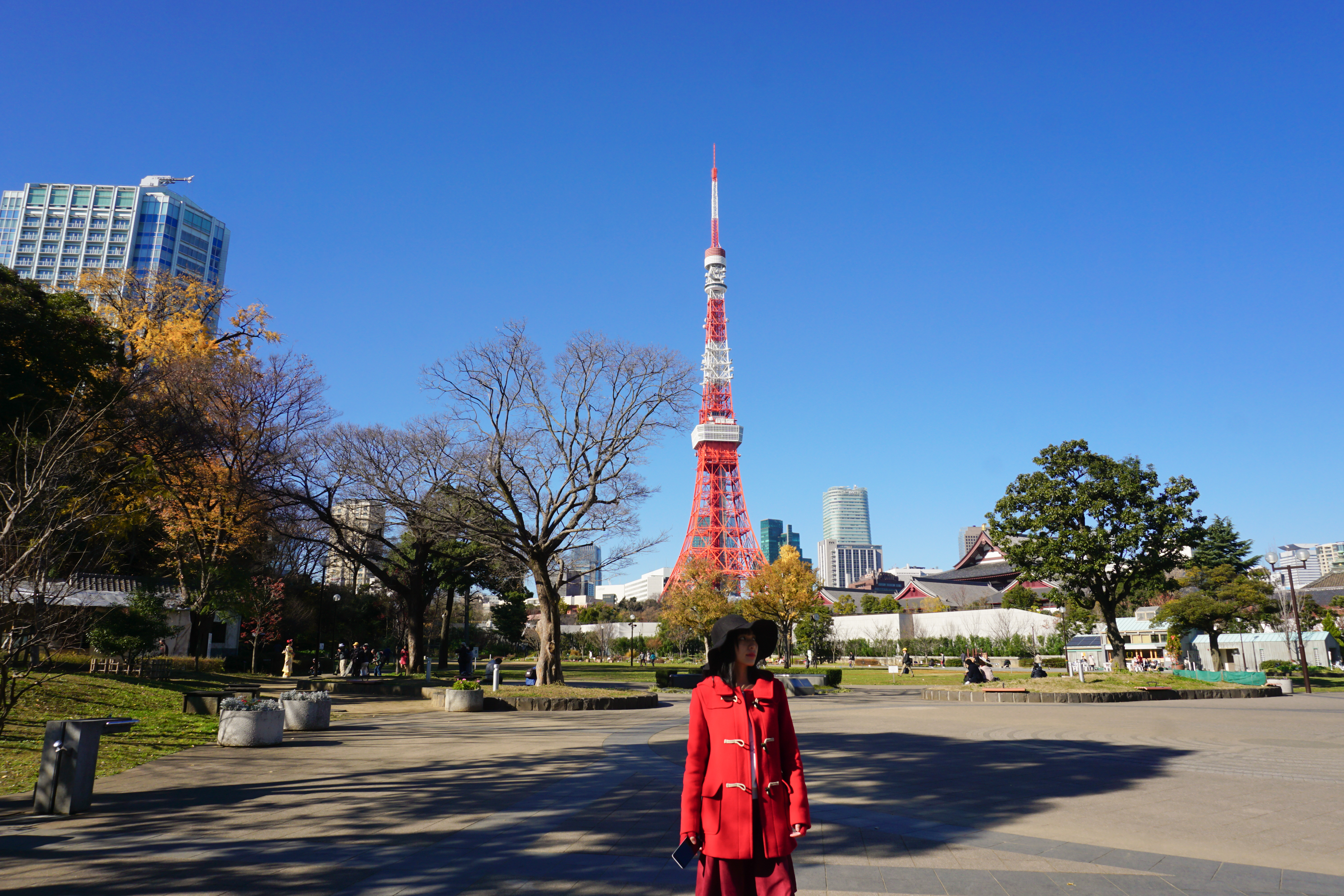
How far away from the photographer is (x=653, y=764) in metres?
9.90

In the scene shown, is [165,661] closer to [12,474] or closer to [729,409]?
[12,474]

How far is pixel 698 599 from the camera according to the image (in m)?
37.8

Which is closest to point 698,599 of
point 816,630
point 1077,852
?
point 816,630

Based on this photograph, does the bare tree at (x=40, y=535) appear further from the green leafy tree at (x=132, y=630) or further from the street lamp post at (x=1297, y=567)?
the street lamp post at (x=1297, y=567)

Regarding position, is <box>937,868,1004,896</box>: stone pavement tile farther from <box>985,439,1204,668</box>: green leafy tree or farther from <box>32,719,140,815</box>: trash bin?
<box>985,439,1204,668</box>: green leafy tree

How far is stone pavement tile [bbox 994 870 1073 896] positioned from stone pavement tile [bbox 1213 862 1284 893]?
106 cm

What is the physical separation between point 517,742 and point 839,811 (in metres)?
6.33

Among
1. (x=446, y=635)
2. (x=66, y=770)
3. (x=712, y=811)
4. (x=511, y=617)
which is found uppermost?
(x=511, y=617)

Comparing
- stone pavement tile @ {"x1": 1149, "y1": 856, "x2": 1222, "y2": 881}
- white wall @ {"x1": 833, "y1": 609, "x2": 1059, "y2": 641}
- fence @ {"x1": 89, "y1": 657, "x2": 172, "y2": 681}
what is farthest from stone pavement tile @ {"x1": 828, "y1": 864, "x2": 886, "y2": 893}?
white wall @ {"x1": 833, "y1": 609, "x2": 1059, "y2": 641}

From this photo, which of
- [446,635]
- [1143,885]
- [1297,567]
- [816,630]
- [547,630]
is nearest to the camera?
[1143,885]

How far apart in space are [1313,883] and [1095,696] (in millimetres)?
18563

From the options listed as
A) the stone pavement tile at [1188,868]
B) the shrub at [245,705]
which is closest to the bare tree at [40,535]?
the shrub at [245,705]

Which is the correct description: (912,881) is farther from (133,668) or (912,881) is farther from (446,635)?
(446,635)

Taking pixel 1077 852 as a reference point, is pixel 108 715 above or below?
above
